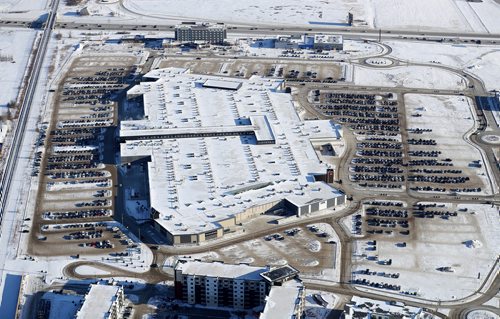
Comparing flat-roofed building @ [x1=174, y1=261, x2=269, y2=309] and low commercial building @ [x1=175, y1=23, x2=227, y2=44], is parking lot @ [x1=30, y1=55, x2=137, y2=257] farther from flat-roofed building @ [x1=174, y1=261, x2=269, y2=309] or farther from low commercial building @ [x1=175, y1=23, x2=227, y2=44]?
low commercial building @ [x1=175, y1=23, x2=227, y2=44]

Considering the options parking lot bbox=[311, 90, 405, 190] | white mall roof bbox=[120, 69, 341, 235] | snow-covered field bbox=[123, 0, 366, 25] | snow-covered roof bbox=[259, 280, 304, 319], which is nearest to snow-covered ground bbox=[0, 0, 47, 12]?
snow-covered field bbox=[123, 0, 366, 25]

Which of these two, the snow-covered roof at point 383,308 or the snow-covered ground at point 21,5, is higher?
the snow-covered ground at point 21,5

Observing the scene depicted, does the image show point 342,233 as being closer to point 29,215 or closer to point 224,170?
point 224,170

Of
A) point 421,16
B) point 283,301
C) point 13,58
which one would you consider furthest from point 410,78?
point 283,301

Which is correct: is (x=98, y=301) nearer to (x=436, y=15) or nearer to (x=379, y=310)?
(x=379, y=310)

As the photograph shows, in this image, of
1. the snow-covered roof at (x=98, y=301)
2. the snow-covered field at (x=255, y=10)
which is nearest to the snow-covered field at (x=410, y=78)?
the snow-covered field at (x=255, y=10)

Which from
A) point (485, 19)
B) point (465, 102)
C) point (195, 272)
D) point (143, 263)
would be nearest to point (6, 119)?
point (143, 263)

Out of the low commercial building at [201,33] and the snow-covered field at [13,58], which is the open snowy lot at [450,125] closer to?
the low commercial building at [201,33]
